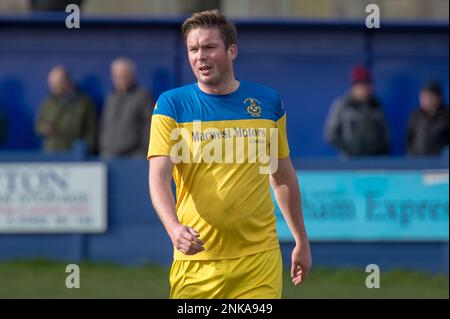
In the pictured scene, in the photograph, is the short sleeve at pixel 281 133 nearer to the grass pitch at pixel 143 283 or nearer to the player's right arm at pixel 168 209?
the player's right arm at pixel 168 209

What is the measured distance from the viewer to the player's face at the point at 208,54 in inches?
237

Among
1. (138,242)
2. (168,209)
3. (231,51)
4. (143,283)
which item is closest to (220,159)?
(168,209)

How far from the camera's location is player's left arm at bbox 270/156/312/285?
21.1 ft

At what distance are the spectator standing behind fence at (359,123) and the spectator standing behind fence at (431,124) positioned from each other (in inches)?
15.8

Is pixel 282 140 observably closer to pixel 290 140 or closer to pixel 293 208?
pixel 293 208

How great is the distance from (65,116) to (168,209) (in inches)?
326

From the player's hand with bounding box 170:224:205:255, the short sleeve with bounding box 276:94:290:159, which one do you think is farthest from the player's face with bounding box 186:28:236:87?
the player's hand with bounding box 170:224:205:255

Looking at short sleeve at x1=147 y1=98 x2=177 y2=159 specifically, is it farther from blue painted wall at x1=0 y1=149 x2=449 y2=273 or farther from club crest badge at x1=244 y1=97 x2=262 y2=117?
blue painted wall at x1=0 y1=149 x2=449 y2=273

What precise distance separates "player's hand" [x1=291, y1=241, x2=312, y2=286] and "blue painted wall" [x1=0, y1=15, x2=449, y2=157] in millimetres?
8873

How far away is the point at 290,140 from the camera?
1541 centimetres

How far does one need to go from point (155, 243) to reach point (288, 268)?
1.50m

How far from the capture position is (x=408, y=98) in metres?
15.6

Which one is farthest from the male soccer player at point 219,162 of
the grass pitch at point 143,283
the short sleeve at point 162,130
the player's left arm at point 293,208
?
the grass pitch at point 143,283

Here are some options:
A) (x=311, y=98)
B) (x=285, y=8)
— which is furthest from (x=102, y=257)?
(x=285, y=8)
